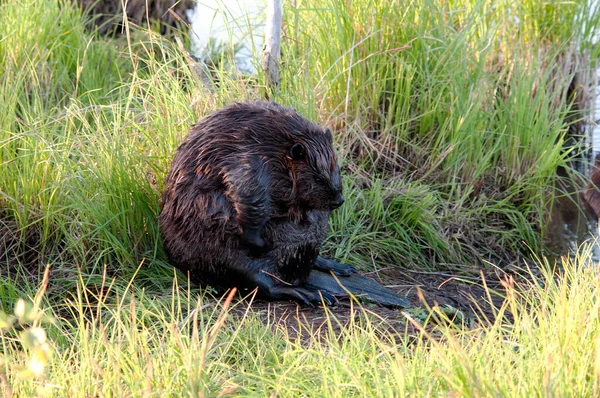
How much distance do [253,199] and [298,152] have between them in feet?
0.90

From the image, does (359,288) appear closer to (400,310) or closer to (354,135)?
(400,310)

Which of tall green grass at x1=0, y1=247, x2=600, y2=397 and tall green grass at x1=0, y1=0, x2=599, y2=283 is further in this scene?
tall green grass at x1=0, y1=0, x2=599, y2=283

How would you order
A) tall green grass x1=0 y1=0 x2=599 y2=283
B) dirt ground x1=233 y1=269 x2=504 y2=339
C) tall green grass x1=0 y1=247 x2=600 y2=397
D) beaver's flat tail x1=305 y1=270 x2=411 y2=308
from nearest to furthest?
tall green grass x1=0 y1=247 x2=600 y2=397 < dirt ground x1=233 y1=269 x2=504 y2=339 < beaver's flat tail x1=305 y1=270 x2=411 y2=308 < tall green grass x1=0 y1=0 x2=599 y2=283

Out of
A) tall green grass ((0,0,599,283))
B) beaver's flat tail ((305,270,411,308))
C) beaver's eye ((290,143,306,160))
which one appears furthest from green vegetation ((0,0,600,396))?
beaver's eye ((290,143,306,160))

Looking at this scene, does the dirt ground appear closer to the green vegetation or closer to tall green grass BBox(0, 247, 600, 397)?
the green vegetation

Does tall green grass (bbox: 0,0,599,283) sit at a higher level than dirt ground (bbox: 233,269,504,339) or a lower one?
higher

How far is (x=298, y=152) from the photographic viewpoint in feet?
12.4

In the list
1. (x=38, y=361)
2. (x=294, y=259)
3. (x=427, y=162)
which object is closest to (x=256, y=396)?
(x=38, y=361)

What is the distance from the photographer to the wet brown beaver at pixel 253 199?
379 centimetres

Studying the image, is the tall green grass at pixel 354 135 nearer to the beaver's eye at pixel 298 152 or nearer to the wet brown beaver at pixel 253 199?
the wet brown beaver at pixel 253 199

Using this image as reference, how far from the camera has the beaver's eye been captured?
3.77m

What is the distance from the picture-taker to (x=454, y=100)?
5.28 m

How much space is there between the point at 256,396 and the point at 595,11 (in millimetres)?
5374

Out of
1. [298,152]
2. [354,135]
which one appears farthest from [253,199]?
[354,135]
